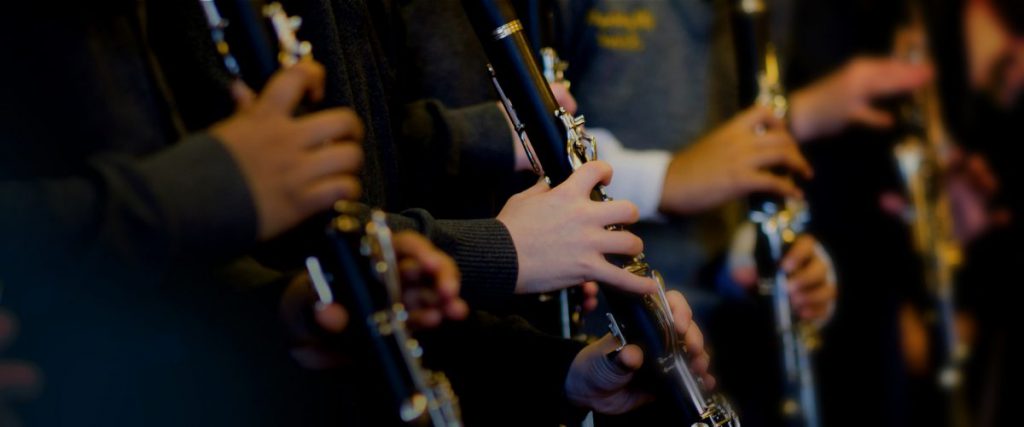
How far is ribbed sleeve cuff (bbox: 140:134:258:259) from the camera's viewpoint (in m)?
0.59

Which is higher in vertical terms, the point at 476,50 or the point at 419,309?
the point at 476,50

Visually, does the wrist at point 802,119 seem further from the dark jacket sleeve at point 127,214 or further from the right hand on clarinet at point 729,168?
the dark jacket sleeve at point 127,214

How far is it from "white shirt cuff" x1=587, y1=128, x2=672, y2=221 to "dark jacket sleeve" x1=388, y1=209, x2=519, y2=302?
50cm

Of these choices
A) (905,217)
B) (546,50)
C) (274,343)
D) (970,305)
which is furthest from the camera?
(970,305)

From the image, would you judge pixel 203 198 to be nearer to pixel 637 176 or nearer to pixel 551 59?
pixel 551 59

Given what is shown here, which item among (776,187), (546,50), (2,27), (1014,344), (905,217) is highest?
(2,27)

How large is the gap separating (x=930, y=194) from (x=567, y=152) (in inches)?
42.3

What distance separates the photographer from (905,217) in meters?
1.77

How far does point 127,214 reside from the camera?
589mm

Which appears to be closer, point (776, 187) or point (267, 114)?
point (267, 114)

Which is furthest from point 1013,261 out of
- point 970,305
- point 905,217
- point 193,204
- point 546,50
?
point 193,204

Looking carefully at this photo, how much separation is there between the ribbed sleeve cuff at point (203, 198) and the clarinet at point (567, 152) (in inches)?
12.0

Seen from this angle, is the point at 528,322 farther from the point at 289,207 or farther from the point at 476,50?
the point at 289,207

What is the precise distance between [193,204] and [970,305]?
1655mm
